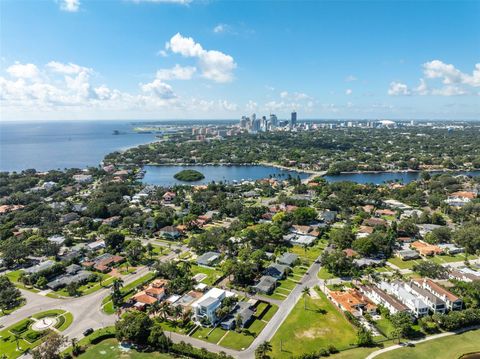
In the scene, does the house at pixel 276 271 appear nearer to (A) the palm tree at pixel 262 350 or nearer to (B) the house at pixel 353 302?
(B) the house at pixel 353 302

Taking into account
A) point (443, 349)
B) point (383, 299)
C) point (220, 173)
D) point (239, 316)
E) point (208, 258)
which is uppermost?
point (383, 299)

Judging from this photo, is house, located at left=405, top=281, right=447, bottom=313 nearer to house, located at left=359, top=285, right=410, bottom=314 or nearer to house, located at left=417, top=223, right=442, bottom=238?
house, located at left=359, top=285, right=410, bottom=314

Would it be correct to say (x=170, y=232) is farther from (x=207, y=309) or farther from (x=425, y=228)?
(x=425, y=228)

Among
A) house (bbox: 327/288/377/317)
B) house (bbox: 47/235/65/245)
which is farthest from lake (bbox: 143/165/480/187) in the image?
house (bbox: 327/288/377/317)

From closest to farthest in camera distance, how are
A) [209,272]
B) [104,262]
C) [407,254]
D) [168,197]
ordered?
1. [209,272]
2. [104,262]
3. [407,254]
4. [168,197]

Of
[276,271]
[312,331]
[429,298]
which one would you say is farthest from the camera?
[276,271]

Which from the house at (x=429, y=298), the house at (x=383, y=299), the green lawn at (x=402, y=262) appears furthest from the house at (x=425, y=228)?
the house at (x=383, y=299)

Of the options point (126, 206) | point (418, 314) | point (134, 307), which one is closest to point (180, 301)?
point (134, 307)

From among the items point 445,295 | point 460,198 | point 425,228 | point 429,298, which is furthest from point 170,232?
point 460,198
